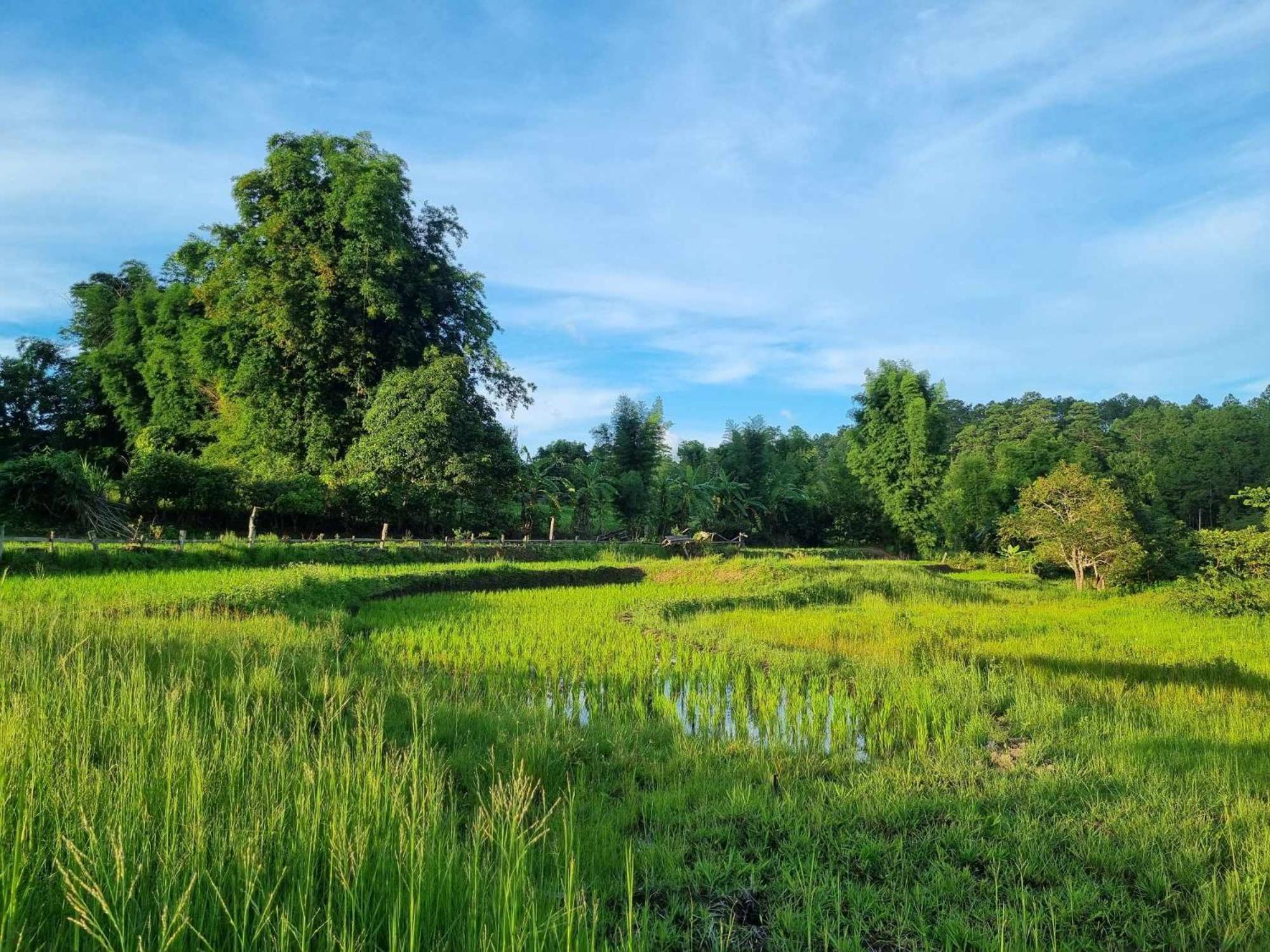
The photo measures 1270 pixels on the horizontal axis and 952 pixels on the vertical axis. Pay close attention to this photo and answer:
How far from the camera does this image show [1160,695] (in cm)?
725

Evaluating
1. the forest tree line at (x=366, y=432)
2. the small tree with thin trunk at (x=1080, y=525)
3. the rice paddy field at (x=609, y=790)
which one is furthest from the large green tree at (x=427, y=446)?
the small tree with thin trunk at (x=1080, y=525)

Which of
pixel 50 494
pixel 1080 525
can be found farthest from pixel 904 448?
pixel 50 494

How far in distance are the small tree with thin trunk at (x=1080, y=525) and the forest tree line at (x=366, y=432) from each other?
1.45ft

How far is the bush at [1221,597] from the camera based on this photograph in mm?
12445

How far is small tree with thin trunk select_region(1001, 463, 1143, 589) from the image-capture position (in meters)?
18.7

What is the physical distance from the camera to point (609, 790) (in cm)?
468

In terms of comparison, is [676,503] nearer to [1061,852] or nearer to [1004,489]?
[1004,489]

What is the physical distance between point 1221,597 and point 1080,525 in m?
6.76

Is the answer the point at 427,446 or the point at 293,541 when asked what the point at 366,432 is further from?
the point at 293,541

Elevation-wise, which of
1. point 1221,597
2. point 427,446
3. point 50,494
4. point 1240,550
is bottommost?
point 1221,597

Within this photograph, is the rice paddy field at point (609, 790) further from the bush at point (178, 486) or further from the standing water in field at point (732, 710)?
the bush at point (178, 486)

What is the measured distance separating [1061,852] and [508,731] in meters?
3.66

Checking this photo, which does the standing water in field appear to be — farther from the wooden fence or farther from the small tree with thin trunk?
the small tree with thin trunk

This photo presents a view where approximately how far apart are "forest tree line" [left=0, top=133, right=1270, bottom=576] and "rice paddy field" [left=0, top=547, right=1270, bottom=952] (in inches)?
A: 519
